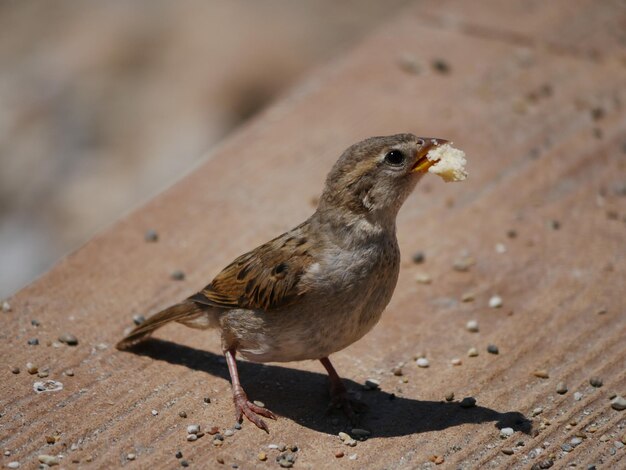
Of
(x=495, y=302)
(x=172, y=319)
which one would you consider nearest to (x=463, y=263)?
(x=495, y=302)

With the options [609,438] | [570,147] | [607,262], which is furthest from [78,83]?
[609,438]

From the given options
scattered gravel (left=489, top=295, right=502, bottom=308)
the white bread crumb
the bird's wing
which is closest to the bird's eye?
the white bread crumb

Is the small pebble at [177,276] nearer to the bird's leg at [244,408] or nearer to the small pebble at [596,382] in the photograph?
the bird's leg at [244,408]

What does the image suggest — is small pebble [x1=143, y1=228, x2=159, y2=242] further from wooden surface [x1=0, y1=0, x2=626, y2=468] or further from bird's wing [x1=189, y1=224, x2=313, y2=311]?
bird's wing [x1=189, y1=224, x2=313, y2=311]

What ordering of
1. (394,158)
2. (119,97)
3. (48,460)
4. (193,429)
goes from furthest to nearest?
1. (119,97)
2. (394,158)
3. (193,429)
4. (48,460)

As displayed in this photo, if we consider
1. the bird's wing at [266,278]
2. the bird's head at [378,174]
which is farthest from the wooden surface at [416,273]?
the bird's head at [378,174]

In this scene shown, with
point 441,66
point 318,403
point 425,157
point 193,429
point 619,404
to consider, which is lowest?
point 619,404

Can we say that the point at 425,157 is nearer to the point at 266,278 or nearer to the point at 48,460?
the point at 266,278
